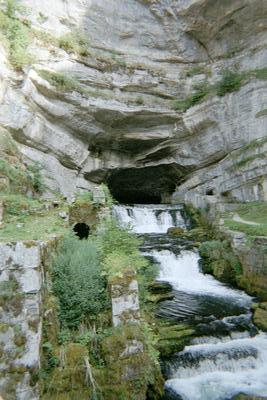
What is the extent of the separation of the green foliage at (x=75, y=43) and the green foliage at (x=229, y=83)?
772 centimetres

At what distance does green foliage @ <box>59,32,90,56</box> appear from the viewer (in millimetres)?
16469

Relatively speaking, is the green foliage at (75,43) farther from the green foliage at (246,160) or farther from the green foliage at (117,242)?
the green foliage at (117,242)

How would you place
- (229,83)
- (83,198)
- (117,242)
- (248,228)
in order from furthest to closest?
1. (229,83)
2. (83,198)
3. (248,228)
4. (117,242)

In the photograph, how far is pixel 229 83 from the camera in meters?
17.4

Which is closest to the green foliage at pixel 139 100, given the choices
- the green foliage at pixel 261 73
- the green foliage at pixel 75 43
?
the green foliage at pixel 75 43

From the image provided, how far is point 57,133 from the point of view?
52.5ft

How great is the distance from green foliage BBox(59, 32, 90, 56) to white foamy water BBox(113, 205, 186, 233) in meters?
8.82

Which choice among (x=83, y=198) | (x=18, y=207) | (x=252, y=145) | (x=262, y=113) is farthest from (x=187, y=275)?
(x=262, y=113)

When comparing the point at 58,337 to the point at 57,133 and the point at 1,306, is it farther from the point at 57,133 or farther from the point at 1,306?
the point at 57,133

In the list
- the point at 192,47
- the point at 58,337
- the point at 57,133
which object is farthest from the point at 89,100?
the point at 58,337

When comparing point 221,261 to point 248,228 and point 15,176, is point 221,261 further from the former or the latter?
point 15,176

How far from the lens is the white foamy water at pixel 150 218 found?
50.8ft

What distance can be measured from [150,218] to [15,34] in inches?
426

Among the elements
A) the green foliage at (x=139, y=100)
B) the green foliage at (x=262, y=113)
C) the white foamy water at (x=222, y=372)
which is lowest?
the white foamy water at (x=222, y=372)
